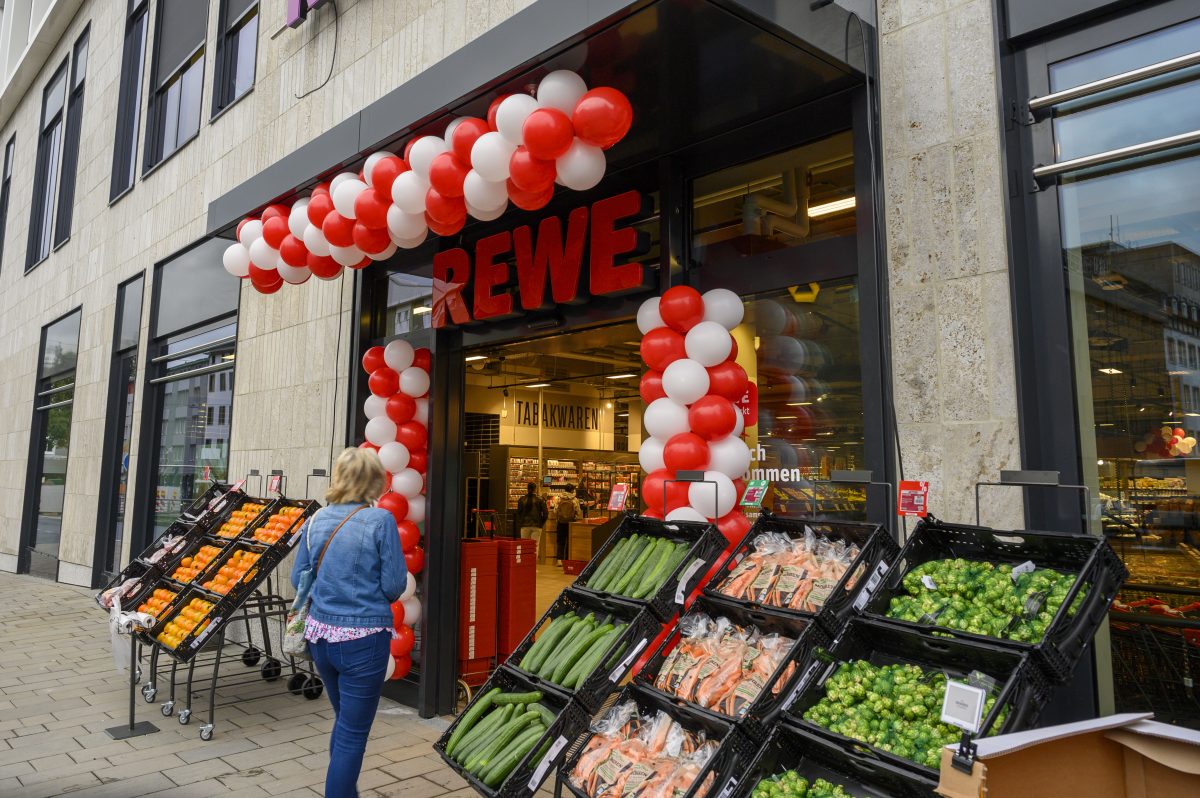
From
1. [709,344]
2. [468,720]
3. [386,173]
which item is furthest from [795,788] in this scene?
[386,173]

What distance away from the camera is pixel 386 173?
4.39 meters

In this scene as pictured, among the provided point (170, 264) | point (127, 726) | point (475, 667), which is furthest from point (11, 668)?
point (170, 264)

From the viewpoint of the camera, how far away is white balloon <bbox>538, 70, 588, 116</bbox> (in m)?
3.61

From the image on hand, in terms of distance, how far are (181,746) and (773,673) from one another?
4.40 metres

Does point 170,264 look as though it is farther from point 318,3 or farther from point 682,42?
point 682,42

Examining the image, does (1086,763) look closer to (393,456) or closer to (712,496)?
(712,496)

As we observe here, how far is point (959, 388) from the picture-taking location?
11.0 ft

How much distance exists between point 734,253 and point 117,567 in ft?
36.2

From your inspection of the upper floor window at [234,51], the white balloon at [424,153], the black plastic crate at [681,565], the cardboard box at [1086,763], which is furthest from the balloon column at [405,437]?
the upper floor window at [234,51]

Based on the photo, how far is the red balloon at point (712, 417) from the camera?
3.85m

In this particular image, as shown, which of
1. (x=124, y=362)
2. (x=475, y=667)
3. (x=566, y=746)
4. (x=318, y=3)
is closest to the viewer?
(x=566, y=746)

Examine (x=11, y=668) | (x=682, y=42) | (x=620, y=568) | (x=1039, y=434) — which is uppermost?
(x=682, y=42)

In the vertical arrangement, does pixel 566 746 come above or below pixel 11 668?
above

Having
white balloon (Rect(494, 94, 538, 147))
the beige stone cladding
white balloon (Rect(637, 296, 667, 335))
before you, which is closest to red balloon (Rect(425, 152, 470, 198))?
white balloon (Rect(494, 94, 538, 147))
